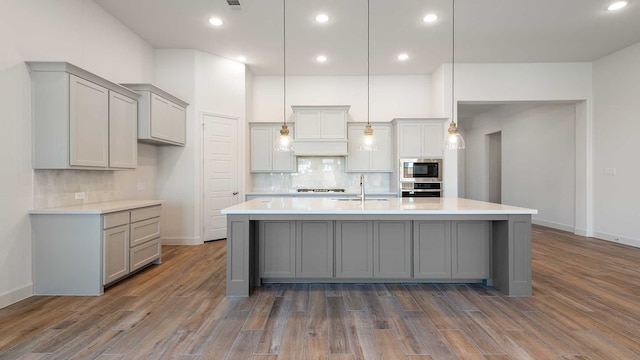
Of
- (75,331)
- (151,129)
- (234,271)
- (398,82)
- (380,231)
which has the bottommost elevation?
(75,331)

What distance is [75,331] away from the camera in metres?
2.31

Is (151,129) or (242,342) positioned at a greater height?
(151,129)

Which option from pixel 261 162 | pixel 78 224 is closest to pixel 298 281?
pixel 78 224

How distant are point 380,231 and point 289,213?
1.03 metres

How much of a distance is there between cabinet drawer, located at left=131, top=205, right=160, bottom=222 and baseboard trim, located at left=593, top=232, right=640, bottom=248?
7412 millimetres

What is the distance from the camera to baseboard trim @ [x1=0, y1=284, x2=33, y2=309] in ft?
8.82

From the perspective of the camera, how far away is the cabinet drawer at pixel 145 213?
350 cm

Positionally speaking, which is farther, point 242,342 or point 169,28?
point 169,28

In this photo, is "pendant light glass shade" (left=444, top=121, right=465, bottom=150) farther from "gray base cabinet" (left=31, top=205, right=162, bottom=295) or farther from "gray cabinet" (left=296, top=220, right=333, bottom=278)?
"gray base cabinet" (left=31, top=205, right=162, bottom=295)

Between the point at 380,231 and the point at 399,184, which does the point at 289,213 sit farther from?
the point at 399,184

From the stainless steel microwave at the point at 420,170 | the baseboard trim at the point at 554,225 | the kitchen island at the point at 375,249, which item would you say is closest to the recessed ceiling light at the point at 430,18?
the stainless steel microwave at the point at 420,170

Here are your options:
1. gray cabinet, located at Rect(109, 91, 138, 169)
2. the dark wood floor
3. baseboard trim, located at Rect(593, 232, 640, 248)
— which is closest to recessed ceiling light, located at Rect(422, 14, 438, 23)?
the dark wood floor

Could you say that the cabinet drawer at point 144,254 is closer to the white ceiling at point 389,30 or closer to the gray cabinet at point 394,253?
the gray cabinet at point 394,253

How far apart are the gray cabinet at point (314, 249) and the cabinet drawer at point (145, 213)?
6.40 feet
